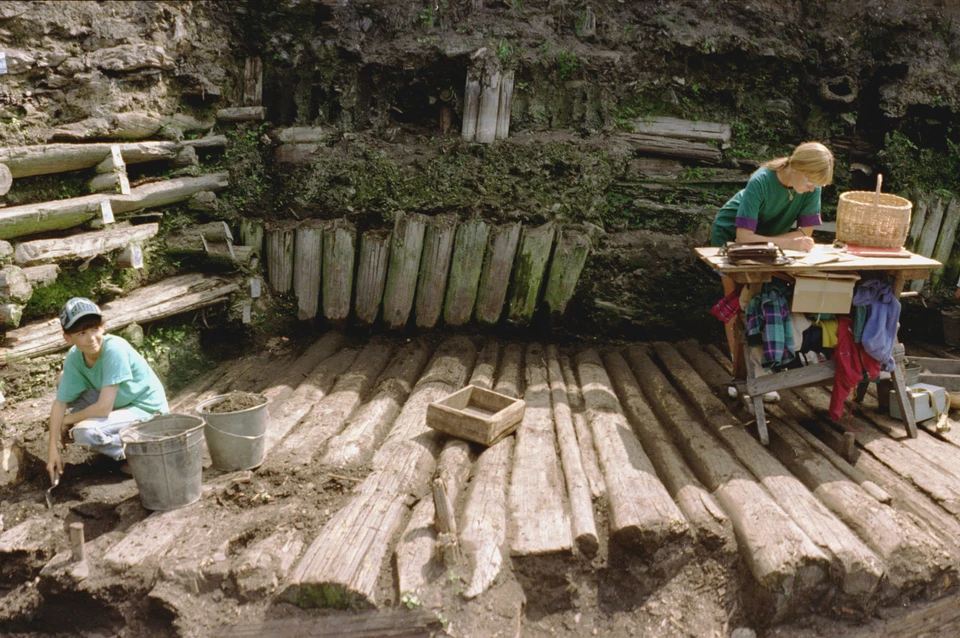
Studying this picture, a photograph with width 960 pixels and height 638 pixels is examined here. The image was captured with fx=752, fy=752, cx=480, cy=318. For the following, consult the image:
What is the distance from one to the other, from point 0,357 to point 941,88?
361 inches

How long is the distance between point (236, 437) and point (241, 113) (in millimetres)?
4539

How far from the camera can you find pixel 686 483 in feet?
15.7

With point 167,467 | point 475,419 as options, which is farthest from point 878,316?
point 167,467

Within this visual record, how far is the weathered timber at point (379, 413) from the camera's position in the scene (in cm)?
507

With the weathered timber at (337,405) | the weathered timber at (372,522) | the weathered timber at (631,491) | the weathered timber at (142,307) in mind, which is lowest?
the weathered timber at (337,405)

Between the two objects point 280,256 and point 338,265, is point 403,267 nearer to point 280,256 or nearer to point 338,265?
point 338,265

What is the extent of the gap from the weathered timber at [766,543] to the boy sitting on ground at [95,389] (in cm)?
378

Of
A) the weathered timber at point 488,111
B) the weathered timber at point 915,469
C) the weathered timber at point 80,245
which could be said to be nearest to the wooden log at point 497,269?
the weathered timber at point 488,111

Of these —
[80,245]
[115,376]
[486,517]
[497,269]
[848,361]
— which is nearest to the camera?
[486,517]

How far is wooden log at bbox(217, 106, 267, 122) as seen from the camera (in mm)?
8008

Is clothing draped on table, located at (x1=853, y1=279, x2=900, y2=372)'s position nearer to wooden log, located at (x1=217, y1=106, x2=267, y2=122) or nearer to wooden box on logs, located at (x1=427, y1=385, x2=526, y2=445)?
wooden box on logs, located at (x1=427, y1=385, x2=526, y2=445)

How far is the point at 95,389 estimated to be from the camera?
5.01m

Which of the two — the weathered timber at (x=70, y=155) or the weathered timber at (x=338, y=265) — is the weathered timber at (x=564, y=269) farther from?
the weathered timber at (x=70, y=155)

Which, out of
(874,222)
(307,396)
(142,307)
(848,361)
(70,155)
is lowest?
(307,396)
